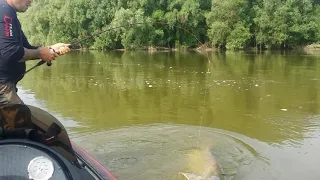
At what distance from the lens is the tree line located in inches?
2058

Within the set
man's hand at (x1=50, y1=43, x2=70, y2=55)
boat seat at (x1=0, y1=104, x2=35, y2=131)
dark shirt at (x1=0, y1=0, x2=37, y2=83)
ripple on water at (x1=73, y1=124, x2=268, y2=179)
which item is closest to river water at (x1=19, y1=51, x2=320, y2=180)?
ripple on water at (x1=73, y1=124, x2=268, y2=179)

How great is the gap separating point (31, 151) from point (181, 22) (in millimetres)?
50323

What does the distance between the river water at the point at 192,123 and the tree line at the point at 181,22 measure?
34125 mm

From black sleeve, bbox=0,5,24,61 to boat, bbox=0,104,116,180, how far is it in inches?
41.5

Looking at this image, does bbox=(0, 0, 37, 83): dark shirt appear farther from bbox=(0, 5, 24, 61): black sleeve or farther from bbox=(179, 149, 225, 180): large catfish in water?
bbox=(179, 149, 225, 180): large catfish in water

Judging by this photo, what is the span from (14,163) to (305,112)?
33.6ft

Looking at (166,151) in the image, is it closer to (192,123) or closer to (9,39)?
(192,123)

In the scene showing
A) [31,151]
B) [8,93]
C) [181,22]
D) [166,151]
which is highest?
[181,22]

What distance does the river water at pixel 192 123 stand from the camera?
6816 millimetres

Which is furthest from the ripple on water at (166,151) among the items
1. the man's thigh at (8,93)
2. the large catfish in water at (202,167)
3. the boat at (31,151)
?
the boat at (31,151)

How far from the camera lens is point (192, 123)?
9844 millimetres

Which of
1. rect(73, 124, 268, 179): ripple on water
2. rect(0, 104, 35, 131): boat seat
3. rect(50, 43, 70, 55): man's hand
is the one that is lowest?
rect(73, 124, 268, 179): ripple on water

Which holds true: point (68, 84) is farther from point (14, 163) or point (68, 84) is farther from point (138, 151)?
point (14, 163)

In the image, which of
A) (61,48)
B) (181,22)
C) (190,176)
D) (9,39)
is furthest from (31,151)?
(181,22)
